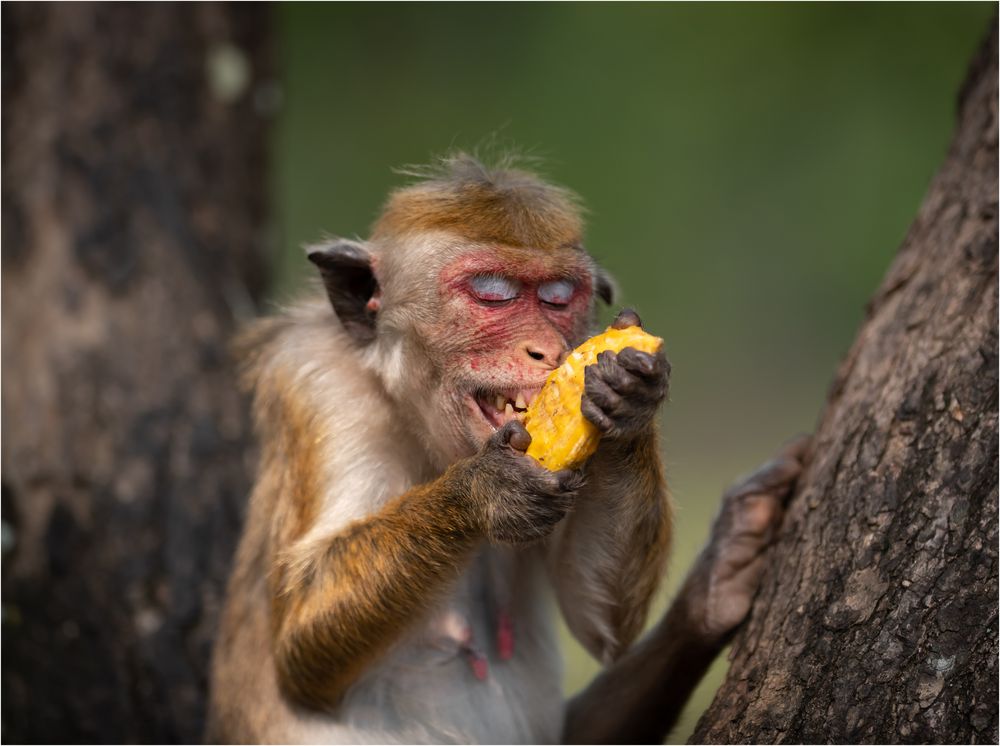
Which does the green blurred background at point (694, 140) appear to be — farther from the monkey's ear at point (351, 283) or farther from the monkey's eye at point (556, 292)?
the monkey's eye at point (556, 292)

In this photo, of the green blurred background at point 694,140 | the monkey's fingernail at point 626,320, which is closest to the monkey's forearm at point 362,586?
the monkey's fingernail at point 626,320

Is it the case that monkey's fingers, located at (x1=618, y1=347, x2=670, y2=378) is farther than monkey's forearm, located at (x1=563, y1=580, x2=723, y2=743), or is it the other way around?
monkey's forearm, located at (x1=563, y1=580, x2=723, y2=743)

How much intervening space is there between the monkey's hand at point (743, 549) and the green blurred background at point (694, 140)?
1178cm

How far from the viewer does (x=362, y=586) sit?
5.18 meters

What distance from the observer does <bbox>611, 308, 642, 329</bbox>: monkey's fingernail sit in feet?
15.3

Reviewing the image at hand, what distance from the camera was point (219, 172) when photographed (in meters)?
9.07

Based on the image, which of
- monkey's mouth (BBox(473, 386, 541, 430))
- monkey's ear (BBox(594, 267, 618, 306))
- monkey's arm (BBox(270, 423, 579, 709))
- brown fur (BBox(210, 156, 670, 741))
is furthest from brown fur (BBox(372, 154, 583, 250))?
monkey's arm (BBox(270, 423, 579, 709))

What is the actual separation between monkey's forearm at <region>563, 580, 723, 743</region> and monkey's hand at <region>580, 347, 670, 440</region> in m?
1.60

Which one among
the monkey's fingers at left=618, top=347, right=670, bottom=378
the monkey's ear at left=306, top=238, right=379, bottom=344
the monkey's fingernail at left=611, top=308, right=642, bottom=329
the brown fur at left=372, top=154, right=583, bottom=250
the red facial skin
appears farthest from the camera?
the monkey's ear at left=306, top=238, right=379, bottom=344

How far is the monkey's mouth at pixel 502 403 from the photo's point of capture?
4945mm

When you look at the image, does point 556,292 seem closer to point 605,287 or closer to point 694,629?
point 605,287

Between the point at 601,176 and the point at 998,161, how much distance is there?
1383cm

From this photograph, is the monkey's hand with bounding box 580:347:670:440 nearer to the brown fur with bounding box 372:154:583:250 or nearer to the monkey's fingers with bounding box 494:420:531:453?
the monkey's fingers with bounding box 494:420:531:453

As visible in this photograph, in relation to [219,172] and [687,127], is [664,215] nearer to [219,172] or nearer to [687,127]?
[687,127]
